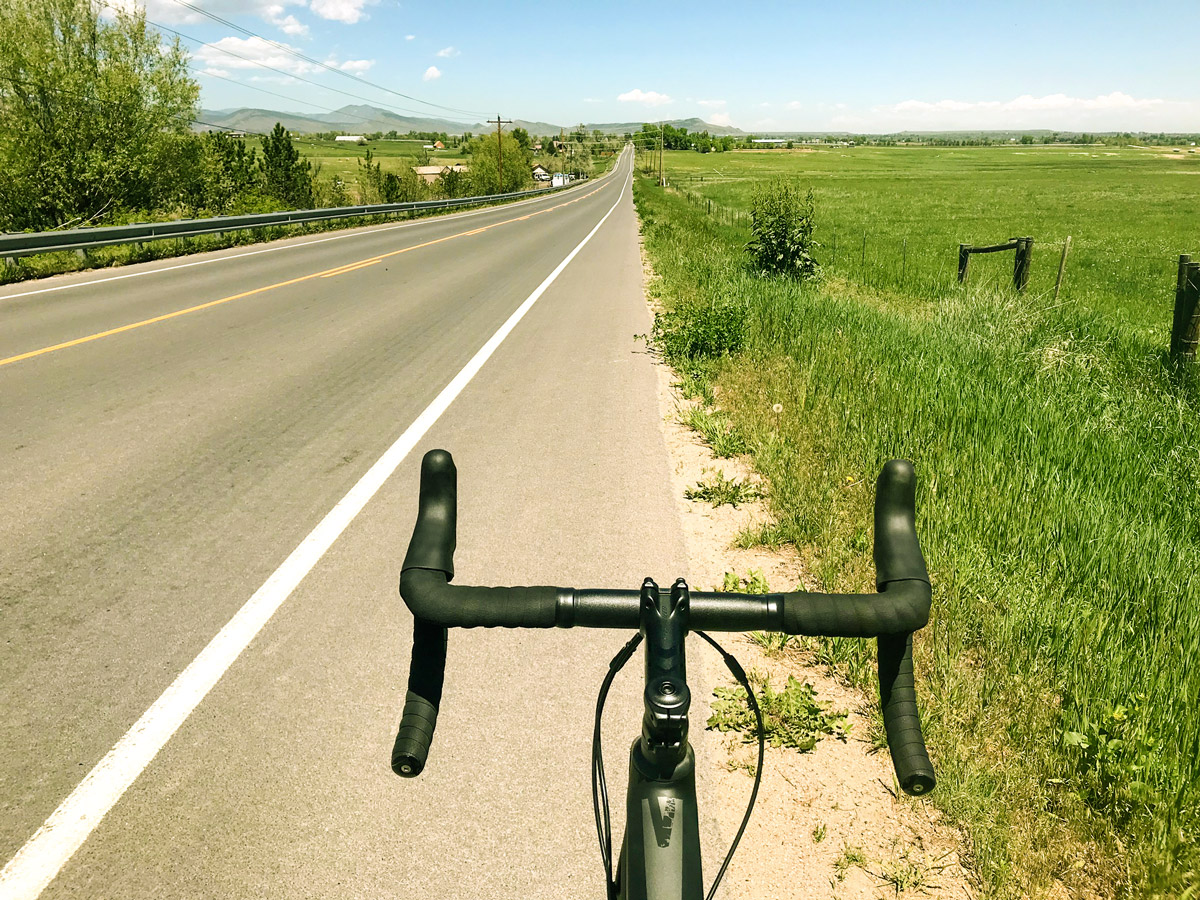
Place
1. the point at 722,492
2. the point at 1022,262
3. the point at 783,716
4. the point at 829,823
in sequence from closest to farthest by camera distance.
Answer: the point at 829,823 < the point at 783,716 < the point at 722,492 < the point at 1022,262

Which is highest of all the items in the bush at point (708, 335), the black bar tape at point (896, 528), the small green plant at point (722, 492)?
the black bar tape at point (896, 528)

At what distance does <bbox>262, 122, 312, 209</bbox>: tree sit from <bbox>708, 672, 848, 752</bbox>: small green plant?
90.2m

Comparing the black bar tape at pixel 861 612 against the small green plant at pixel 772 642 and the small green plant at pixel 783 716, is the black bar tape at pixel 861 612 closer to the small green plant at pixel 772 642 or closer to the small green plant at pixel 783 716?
the small green plant at pixel 783 716

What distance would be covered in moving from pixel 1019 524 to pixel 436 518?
4151 millimetres

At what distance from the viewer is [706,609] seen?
3.88 feet

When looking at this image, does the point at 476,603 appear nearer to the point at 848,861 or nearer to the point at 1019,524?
the point at 848,861

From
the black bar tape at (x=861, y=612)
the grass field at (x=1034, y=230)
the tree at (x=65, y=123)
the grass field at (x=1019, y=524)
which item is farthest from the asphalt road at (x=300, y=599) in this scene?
the tree at (x=65, y=123)

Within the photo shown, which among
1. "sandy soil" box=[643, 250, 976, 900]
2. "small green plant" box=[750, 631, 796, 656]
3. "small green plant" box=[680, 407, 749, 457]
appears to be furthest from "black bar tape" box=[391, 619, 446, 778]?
"small green plant" box=[680, 407, 749, 457]

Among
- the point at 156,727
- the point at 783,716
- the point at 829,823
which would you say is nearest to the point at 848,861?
the point at 829,823

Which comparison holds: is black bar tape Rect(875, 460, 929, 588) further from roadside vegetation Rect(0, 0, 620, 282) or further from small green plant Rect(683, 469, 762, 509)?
roadside vegetation Rect(0, 0, 620, 282)

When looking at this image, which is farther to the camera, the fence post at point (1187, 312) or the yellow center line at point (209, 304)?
the yellow center line at point (209, 304)

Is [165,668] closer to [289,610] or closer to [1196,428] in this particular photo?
[289,610]

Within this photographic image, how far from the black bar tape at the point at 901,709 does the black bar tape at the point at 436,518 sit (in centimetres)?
73

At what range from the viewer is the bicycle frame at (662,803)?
1.08 m
